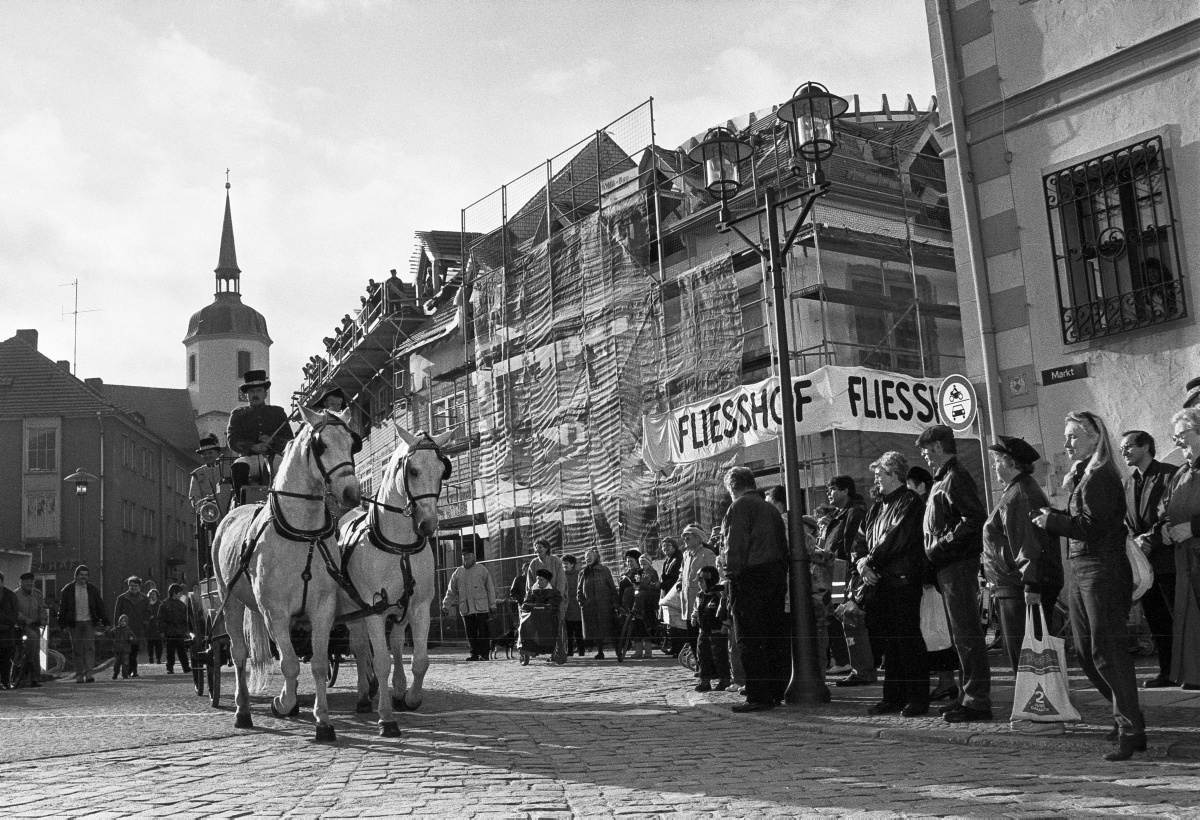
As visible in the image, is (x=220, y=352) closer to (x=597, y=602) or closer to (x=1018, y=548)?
(x=597, y=602)

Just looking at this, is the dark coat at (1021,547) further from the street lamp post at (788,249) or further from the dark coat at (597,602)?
the dark coat at (597,602)

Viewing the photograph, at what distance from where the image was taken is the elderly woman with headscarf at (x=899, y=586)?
948 centimetres

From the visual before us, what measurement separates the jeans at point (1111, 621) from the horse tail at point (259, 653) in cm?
684

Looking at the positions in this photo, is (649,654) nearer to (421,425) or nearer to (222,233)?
(421,425)

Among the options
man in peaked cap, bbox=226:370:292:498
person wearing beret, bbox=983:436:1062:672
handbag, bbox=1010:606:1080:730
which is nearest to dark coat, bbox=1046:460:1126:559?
person wearing beret, bbox=983:436:1062:672

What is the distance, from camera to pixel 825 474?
80.1 ft

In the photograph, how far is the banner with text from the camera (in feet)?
68.2

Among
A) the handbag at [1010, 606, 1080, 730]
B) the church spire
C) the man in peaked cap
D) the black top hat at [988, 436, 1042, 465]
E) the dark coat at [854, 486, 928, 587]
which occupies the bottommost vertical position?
the handbag at [1010, 606, 1080, 730]

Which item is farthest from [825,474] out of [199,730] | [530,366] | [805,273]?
[199,730]

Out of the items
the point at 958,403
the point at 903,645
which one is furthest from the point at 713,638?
the point at 958,403

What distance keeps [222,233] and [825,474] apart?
3519 inches

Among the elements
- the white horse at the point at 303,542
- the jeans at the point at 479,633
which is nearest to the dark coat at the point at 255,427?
the white horse at the point at 303,542

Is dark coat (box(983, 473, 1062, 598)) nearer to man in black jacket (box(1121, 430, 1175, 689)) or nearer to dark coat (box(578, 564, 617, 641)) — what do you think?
A: man in black jacket (box(1121, 430, 1175, 689))

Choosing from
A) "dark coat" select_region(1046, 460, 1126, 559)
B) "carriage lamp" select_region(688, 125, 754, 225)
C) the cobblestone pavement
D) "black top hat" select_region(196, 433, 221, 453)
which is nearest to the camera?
the cobblestone pavement
